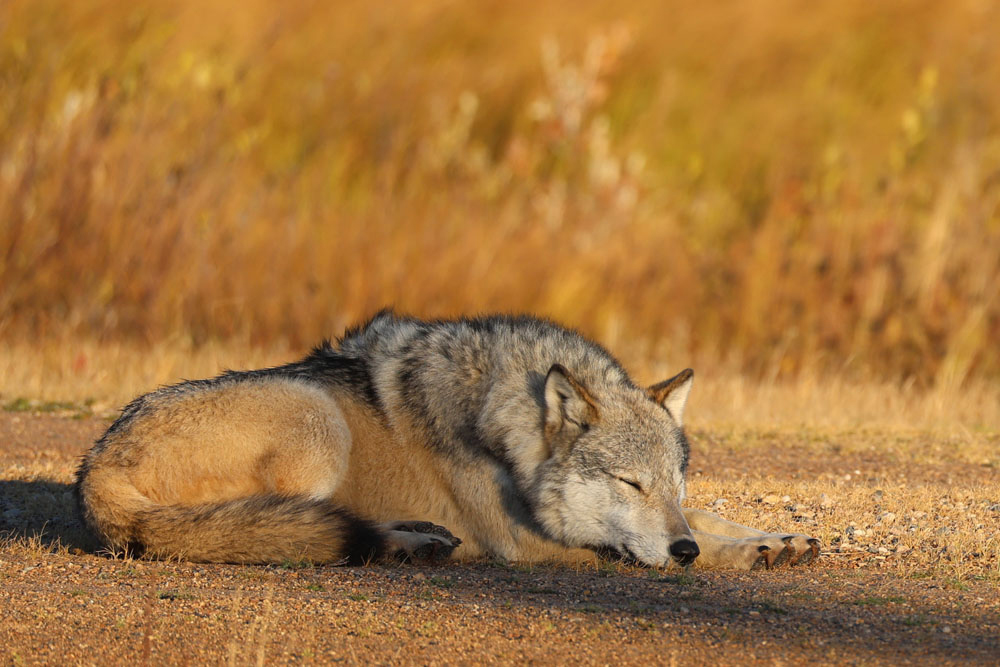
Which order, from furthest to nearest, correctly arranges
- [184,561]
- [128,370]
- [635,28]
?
[635,28], [128,370], [184,561]

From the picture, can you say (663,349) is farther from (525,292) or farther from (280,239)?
(280,239)

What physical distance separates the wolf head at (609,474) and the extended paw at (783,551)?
1.19 feet

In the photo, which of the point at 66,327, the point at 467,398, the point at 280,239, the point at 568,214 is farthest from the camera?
the point at 568,214

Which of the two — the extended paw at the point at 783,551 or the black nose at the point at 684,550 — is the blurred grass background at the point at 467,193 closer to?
the extended paw at the point at 783,551

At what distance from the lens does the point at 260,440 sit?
19.0 ft

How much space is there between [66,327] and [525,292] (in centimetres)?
500

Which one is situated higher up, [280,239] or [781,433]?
[280,239]

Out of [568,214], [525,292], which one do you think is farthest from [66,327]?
[568,214]

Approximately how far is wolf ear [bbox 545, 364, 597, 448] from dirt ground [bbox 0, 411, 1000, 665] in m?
0.65

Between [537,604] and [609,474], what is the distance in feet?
3.45

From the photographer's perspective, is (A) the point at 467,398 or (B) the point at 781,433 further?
(B) the point at 781,433

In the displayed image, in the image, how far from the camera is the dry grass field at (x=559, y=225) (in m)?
7.06

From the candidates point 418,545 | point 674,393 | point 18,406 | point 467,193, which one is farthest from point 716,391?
point 418,545

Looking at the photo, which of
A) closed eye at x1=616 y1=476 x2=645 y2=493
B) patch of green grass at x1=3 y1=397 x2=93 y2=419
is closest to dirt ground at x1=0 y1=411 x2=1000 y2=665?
closed eye at x1=616 y1=476 x2=645 y2=493
